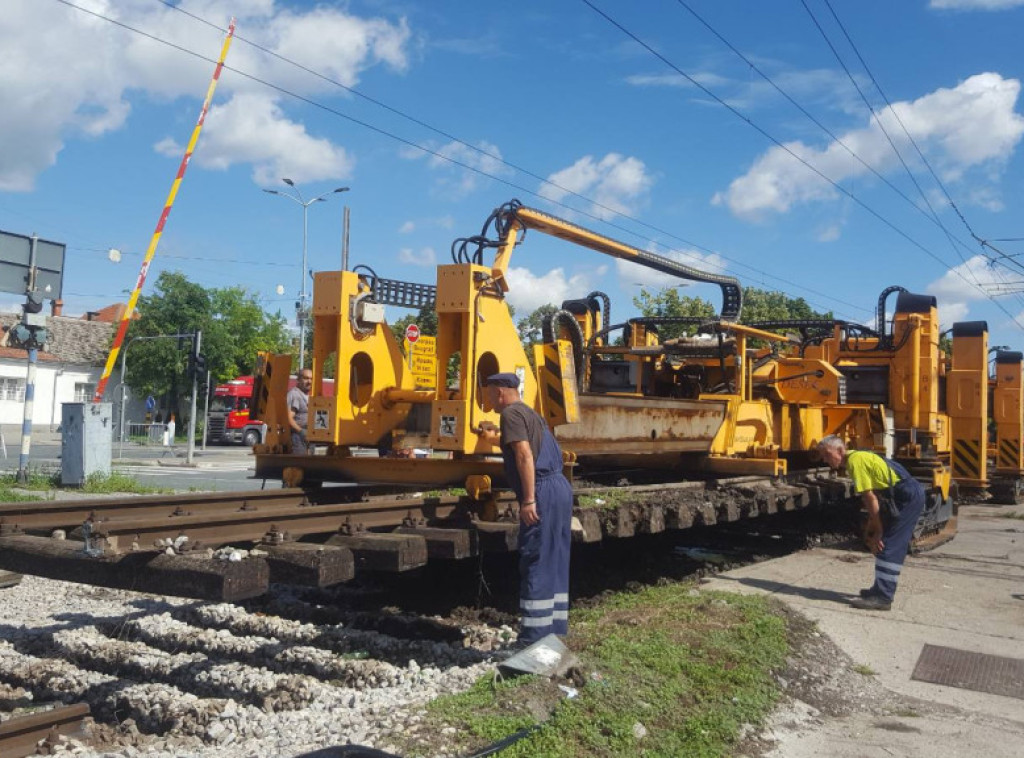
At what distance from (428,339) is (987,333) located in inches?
375

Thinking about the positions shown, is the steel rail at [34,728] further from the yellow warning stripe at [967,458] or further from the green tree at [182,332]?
the green tree at [182,332]

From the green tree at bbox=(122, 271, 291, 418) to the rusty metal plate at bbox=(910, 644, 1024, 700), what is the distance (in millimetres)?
41687

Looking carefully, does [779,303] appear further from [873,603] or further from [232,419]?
[873,603]

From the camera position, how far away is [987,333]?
13539 mm

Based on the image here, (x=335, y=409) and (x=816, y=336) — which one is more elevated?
(x=816, y=336)

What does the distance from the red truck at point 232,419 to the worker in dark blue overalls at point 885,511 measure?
115 ft

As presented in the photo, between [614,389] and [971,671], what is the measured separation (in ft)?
18.9

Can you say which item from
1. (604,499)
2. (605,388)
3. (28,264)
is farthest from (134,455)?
(604,499)

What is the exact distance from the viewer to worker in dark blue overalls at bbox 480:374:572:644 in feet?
16.9

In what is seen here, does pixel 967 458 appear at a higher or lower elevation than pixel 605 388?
lower

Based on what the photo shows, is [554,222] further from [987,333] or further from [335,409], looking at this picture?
[987,333]

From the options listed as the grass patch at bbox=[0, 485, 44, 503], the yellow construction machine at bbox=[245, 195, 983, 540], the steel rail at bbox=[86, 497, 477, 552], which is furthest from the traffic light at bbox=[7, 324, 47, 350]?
the steel rail at bbox=[86, 497, 477, 552]

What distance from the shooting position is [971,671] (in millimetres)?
5969

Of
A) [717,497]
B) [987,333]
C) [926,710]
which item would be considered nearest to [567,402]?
[717,497]
